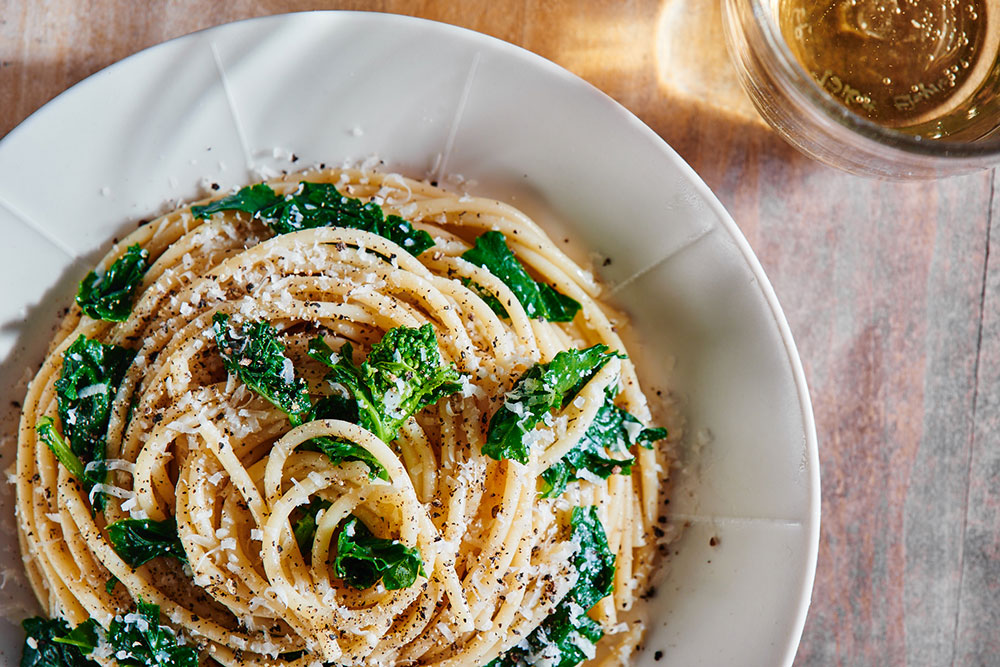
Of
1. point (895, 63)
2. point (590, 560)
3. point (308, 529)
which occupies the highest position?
point (895, 63)

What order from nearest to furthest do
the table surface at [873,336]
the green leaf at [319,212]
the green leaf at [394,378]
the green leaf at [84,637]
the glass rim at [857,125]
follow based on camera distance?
the green leaf at [394,378]
the glass rim at [857,125]
the green leaf at [84,637]
the green leaf at [319,212]
the table surface at [873,336]

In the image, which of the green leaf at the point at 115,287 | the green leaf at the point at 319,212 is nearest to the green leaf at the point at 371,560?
the green leaf at the point at 319,212

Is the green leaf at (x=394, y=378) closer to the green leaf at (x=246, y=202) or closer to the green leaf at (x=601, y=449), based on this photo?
the green leaf at (x=601, y=449)

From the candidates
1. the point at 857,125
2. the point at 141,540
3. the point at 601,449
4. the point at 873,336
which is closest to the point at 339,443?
the point at 141,540

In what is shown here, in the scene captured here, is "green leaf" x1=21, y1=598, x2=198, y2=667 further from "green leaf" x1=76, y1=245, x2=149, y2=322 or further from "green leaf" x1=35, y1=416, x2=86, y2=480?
"green leaf" x1=76, y1=245, x2=149, y2=322

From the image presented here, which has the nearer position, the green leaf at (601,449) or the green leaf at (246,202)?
the green leaf at (601,449)

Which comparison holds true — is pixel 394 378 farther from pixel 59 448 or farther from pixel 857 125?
pixel 857 125

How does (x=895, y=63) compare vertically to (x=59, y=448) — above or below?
above
